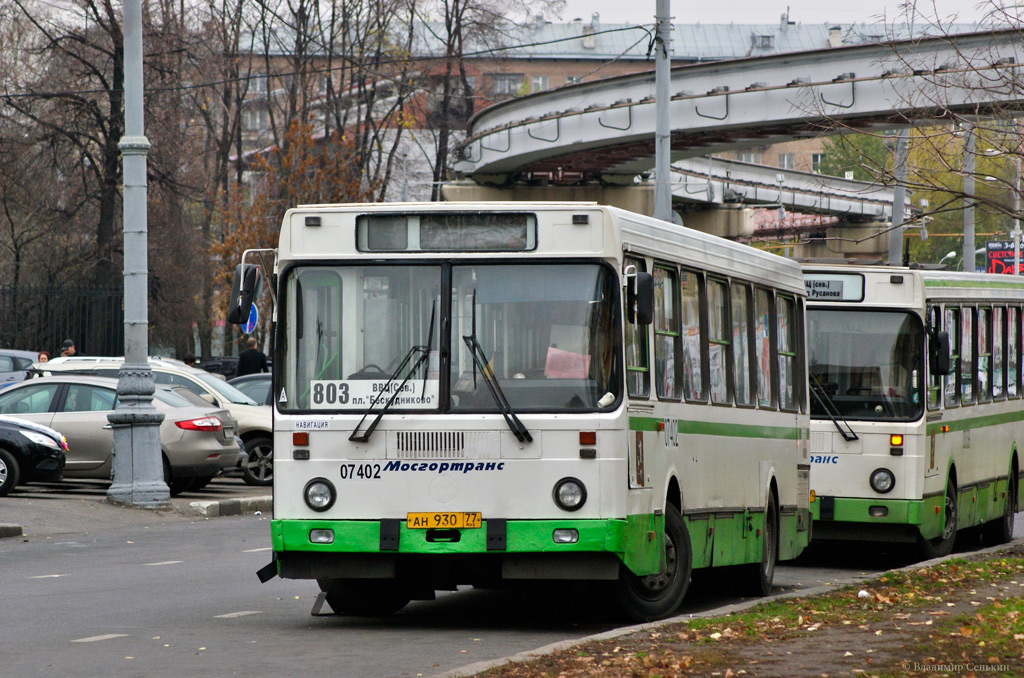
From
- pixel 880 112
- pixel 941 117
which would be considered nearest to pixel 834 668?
pixel 941 117

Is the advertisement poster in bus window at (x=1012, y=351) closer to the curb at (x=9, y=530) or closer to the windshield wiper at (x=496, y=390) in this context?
the windshield wiper at (x=496, y=390)

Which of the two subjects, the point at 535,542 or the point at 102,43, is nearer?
the point at 535,542

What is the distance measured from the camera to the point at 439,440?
9531 mm

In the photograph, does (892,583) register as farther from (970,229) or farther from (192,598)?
(970,229)

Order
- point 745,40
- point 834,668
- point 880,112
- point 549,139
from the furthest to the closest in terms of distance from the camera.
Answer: point 745,40, point 549,139, point 880,112, point 834,668

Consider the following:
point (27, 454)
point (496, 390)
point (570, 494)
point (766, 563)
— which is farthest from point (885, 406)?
point (27, 454)

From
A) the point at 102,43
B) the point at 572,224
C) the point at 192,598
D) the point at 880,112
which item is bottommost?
the point at 192,598

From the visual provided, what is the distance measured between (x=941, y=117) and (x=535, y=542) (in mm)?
4652

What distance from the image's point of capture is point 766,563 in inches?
494

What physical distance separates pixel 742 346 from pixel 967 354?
18.5ft

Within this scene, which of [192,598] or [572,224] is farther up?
[572,224]

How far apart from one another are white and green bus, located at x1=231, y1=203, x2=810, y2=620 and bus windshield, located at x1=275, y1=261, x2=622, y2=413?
0.04 feet

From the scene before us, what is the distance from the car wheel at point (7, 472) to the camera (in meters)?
19.8

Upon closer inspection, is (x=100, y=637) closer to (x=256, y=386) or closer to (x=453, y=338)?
(x=453, y=338)
